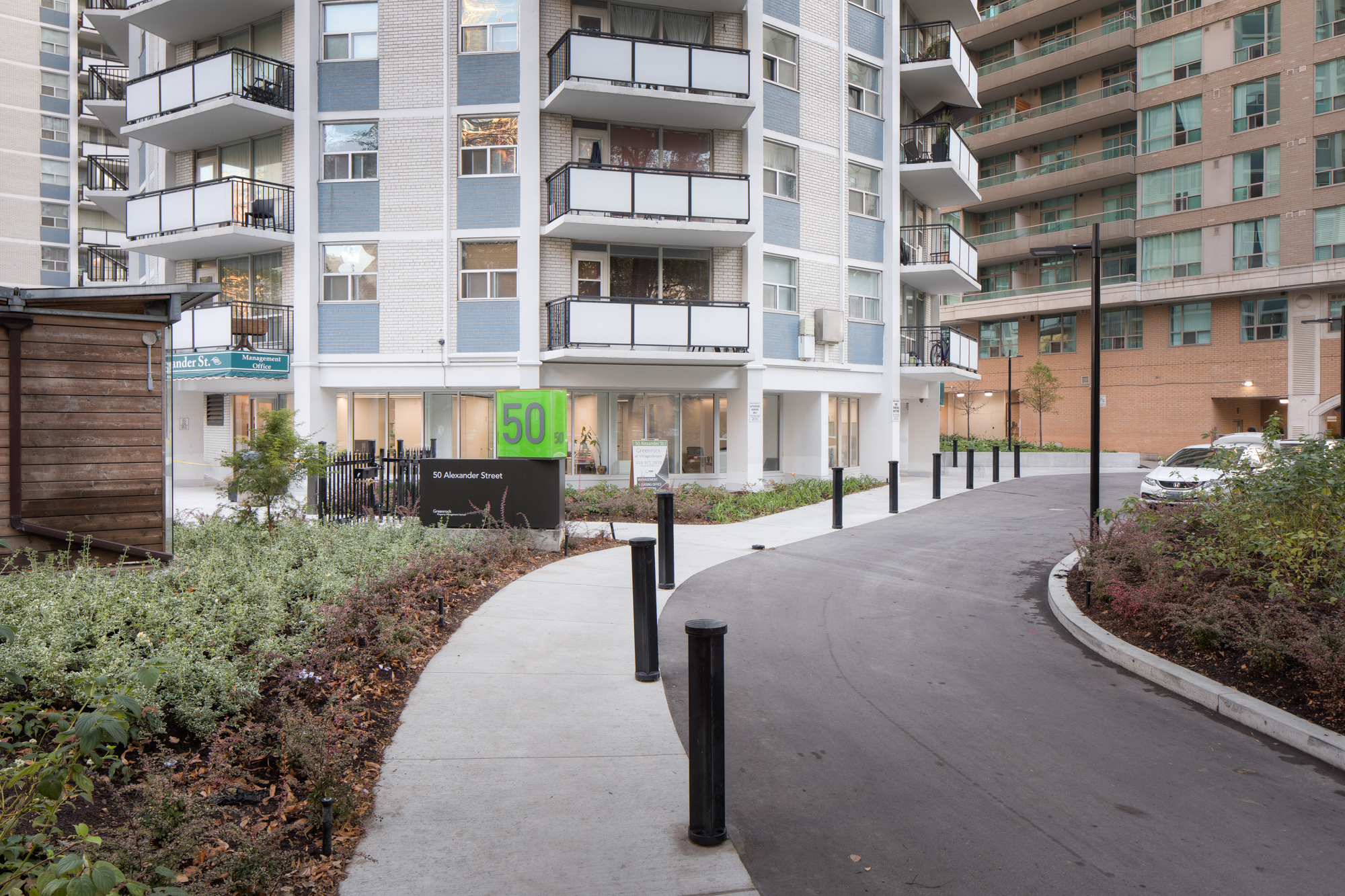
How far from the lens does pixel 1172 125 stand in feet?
135

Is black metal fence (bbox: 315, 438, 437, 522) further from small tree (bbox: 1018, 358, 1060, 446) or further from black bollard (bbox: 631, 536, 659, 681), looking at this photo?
small tree (bbox: 1018, 358, 1060, 446)

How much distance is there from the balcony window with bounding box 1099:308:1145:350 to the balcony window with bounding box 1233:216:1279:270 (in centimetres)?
512

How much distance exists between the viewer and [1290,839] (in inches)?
172

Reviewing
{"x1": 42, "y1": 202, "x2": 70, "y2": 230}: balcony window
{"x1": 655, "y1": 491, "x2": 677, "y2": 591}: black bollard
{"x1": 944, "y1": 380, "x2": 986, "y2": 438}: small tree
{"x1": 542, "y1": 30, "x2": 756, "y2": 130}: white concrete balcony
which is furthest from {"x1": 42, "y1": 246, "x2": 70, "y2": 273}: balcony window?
{"x1": 944, "y1": 380, "x2": 986, "y2": 438}: small tree

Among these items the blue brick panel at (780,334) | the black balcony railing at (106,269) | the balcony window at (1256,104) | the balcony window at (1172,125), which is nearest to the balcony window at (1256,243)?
the balcony window at (1256,104)

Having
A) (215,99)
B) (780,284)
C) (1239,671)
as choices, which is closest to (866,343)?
(780,284)

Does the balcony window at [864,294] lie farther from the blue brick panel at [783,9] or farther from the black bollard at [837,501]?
the black bollard at [837,501]

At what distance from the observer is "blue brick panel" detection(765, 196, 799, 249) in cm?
2280

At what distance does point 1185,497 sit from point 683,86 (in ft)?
49.2

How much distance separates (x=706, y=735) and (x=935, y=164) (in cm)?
2585

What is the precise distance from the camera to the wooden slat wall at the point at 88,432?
8523mm

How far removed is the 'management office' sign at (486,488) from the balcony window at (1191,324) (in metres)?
41.1

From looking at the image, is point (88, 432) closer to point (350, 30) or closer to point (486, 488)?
point (486, 488)

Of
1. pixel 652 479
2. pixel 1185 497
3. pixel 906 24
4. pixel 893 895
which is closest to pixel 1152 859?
pixel 893 895
